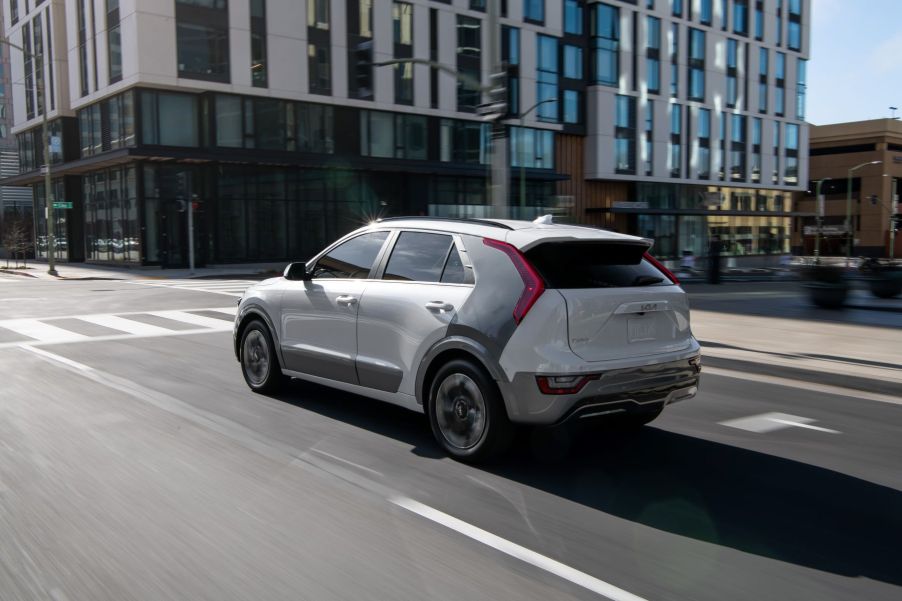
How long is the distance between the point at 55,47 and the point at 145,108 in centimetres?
1295

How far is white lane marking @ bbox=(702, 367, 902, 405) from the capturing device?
766 centimetres

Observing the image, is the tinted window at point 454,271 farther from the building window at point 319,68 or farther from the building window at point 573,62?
the building window at point 573,62

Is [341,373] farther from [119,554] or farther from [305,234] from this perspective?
[305,234]

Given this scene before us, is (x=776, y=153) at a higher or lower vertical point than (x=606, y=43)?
lower

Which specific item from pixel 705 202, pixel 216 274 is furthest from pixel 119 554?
pixel 705 202

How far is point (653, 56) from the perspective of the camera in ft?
181

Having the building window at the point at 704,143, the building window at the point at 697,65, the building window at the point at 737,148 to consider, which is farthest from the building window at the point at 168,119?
the building window at the point at 737,148

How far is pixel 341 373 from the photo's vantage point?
242 inches

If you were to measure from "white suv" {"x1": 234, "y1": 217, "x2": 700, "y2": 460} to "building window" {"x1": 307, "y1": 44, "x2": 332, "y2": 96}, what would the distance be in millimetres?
33143

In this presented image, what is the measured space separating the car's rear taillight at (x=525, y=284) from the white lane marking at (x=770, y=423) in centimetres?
265

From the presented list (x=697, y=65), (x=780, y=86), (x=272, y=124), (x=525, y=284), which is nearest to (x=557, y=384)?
(x=525, y=284)

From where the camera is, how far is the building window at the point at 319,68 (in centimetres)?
3706

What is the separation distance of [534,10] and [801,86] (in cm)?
3327

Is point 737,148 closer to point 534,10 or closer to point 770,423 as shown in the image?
point 534,10
